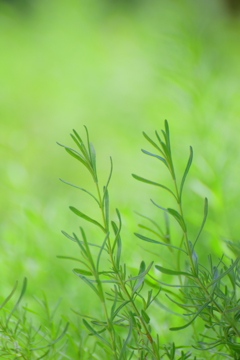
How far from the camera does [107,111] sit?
73 centimetres

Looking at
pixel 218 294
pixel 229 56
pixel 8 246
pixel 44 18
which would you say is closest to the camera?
pixel 218 294

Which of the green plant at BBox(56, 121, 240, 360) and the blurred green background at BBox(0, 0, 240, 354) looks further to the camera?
the blurred green background at BBox(0, 0, 240, 354)

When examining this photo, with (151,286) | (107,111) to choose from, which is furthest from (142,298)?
(107,111)

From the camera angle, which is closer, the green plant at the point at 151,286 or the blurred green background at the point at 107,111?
the green plant at the point at 151,286

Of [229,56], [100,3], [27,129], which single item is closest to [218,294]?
[229,56]

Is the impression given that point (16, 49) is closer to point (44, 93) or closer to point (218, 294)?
point (44, 93)

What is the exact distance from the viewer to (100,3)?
42.3 inches

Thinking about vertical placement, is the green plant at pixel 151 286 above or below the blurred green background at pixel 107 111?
below

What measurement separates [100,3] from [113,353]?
1.09 metres

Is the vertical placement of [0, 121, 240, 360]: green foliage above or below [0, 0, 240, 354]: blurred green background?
below

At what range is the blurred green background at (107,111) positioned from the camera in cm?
23

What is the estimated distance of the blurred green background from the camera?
0.74 feet

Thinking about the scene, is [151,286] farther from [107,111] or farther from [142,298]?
[107,111]

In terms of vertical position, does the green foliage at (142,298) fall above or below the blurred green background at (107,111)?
below
